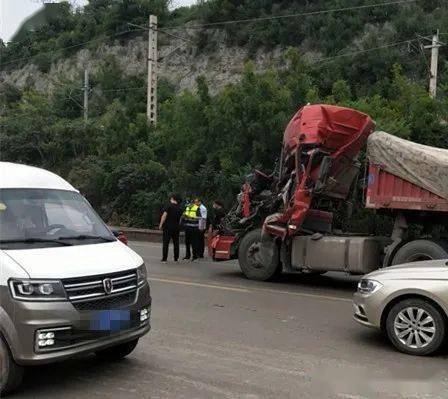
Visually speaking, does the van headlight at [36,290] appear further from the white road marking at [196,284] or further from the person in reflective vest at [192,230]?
the person in reflective vest at [192,230]

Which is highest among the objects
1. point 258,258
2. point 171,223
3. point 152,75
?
point 152,75

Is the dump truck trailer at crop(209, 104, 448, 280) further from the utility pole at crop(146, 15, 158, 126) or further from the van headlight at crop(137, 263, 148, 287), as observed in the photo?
the utility pole at crop(146, 15, 158, 126)

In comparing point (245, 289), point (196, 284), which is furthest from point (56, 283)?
point (196, 284)

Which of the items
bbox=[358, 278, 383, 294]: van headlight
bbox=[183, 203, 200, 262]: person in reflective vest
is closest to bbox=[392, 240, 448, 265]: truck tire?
bbox=[358, 278, 383, 294]: van headlight

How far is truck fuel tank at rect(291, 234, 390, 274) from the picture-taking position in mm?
10820

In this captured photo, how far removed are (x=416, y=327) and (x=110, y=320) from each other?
338 cm

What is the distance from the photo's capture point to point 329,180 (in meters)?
11.2

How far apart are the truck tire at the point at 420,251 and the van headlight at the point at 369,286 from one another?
3341 millimetres

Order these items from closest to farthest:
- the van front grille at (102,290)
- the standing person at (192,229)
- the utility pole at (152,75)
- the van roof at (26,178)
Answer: the van front grille at (102,290) < the van roof at (26,178) < the standing person at (192,229) < the utility pole at (152,75)

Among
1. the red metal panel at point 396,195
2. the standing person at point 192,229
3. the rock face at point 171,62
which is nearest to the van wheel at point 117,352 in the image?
the red metal panel at point 396,195

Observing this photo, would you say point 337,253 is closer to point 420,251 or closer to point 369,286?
point 420,251

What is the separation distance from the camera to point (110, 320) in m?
5.19

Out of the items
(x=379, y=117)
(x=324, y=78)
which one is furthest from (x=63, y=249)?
(x=324, y=78)

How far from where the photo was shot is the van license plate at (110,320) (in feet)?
16.6
